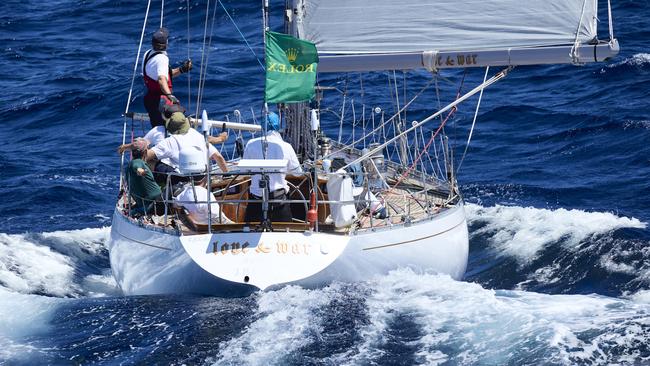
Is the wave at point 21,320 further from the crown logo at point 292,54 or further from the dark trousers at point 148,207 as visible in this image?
the crown logo at point 292,54

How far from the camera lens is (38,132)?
25.3 m

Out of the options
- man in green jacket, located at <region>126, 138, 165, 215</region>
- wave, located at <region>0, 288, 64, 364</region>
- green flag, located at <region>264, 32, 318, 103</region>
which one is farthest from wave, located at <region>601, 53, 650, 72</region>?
wave, located at <region>0, 288, 64, 364</region>

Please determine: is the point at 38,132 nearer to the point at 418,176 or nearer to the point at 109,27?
the point at 109,27

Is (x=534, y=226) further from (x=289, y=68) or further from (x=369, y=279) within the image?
(x=289, y=68)

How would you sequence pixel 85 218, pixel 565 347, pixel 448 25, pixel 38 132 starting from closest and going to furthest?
pixel 565 347, pixel 448 25, pixel 85 218, pixel 38 132

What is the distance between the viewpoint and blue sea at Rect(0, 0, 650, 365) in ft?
40.3

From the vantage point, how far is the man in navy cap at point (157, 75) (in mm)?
15977

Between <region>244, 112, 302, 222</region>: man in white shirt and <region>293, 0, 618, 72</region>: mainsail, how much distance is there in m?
1.24

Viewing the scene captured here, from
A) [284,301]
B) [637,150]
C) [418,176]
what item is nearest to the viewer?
[284,301]

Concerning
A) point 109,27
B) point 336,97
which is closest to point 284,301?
point 336,97

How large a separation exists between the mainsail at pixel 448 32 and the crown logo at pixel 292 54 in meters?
0.87

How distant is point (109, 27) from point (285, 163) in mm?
20022

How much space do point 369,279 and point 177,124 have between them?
10.4 ft

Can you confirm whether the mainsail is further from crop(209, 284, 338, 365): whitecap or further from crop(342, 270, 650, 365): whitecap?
crop(209, 284, 338, 365): whitecap
